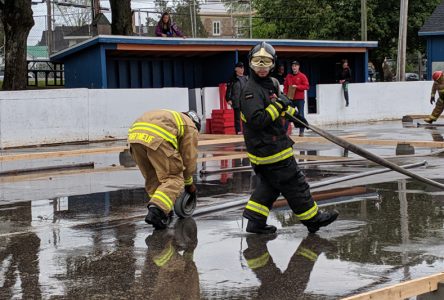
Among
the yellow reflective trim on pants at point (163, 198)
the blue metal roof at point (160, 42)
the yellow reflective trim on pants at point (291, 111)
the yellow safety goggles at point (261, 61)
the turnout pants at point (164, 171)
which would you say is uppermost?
the blue metal roof at point (160, 42)

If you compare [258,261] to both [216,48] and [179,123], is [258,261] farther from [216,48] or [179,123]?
[216,48]

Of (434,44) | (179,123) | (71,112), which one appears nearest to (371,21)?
Result: (434,44)

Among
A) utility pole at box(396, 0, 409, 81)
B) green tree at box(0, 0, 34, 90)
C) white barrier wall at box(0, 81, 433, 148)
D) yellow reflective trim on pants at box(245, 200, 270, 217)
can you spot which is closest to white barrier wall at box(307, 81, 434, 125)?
white barrier wall at box(0, 81, 433, 148)

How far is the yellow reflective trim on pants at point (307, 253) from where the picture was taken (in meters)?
6.54

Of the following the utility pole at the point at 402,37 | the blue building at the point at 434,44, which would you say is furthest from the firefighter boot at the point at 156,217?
the blue building at the point at 434,44

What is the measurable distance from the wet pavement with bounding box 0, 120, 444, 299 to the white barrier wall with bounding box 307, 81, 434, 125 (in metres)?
13.8

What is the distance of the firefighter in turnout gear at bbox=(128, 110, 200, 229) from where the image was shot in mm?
7543

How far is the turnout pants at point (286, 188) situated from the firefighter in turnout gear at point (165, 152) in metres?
0.77

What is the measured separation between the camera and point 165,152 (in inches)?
298

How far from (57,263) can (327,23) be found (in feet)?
135

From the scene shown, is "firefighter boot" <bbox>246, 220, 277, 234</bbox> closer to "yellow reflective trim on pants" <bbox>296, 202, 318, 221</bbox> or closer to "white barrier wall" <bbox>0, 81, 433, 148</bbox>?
"yellow reflective trim on pants" <bbox>296, 202, 318, 221</bbox>

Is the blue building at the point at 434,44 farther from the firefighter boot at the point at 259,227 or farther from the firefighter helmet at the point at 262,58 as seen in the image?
the firefighter helmet at the point at 262,58

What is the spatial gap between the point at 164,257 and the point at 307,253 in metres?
1.16

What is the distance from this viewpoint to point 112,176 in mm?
12398
